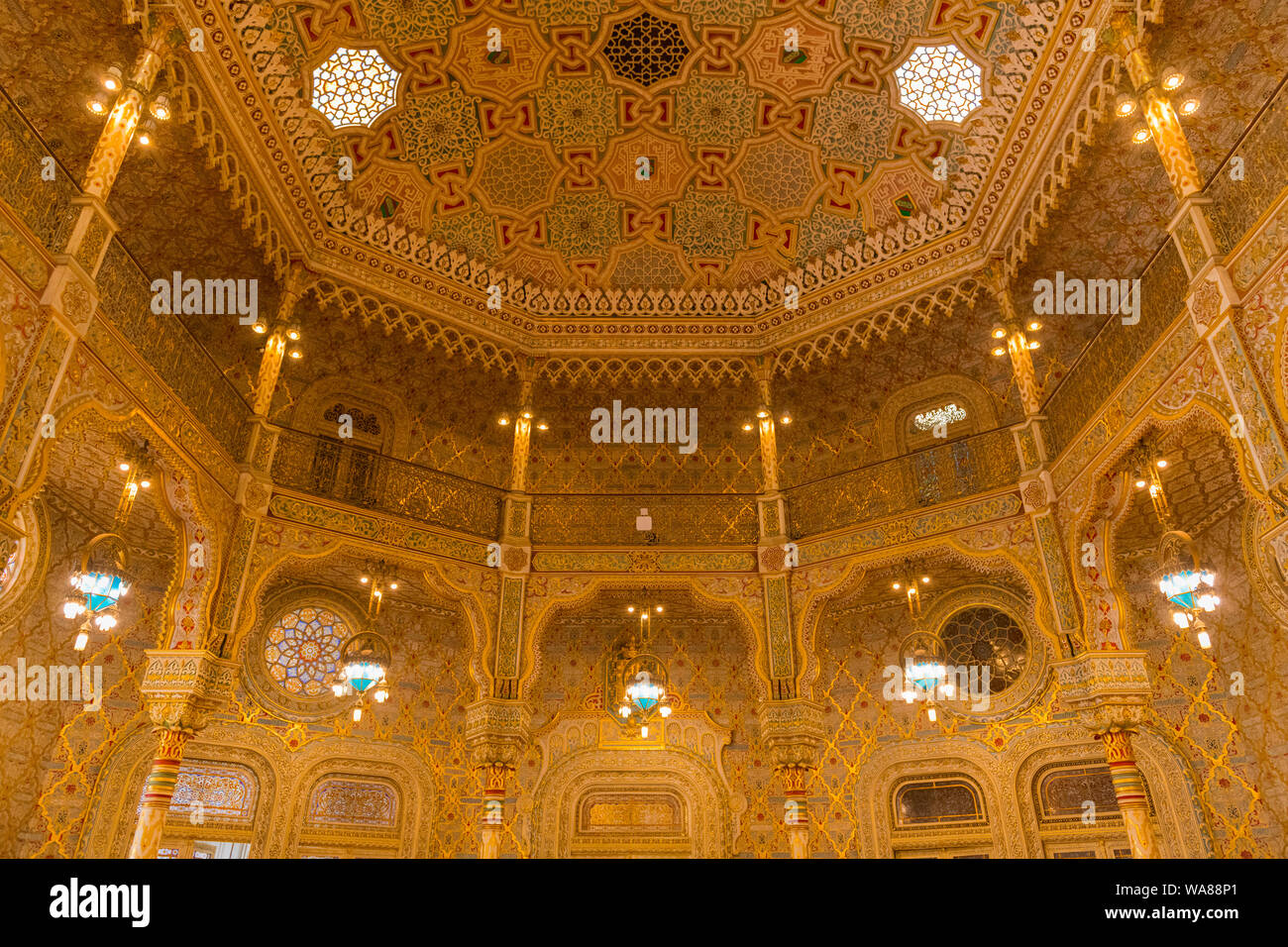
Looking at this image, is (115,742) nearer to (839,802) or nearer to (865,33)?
(839,802)

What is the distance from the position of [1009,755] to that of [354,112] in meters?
14.5

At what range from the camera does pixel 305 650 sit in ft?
44.4

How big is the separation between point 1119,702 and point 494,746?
8.39 meters

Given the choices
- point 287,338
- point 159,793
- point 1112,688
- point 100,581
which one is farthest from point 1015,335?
point 159,793

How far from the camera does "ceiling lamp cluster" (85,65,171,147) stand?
7.77 m

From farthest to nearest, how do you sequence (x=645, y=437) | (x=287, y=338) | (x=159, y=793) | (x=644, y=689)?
(x=645, y=437), (x=644, y=689), (x=287, y=338), (x=159, y=793)

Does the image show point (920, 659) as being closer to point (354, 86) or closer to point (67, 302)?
point (67, 302)

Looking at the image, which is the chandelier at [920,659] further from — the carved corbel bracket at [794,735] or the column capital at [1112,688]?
the column capital at [1112,688]

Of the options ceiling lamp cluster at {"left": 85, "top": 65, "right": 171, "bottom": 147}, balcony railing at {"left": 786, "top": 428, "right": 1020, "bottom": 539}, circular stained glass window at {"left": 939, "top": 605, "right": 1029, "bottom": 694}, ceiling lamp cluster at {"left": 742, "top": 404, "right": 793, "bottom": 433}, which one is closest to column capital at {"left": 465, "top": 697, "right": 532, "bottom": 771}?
balcony railing at {"left": 786, "top": 428, "right": 1020, "bottom": 539}

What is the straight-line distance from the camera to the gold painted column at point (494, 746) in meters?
11.5

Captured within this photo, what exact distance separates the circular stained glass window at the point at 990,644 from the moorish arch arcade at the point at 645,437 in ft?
0.19

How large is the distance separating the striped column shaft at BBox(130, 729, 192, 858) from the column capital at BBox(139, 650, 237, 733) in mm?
188

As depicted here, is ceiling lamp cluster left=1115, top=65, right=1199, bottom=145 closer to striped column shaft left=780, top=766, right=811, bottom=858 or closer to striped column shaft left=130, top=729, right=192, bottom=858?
striped column shaft left=780, top=766, right=811, bottom=858
